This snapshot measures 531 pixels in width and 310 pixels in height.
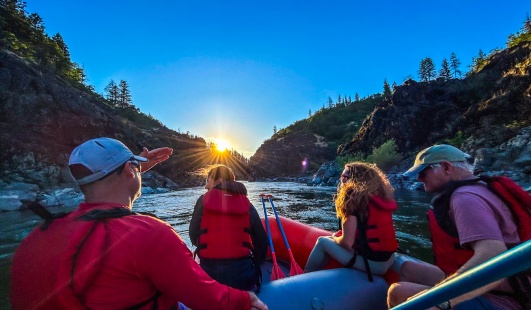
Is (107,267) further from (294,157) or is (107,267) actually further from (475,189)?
(294,157)

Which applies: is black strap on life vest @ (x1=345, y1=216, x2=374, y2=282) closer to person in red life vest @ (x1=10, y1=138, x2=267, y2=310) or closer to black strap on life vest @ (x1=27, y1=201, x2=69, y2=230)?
person in red life vest @ (x1=10, y1=138, x2=267, y2=310)

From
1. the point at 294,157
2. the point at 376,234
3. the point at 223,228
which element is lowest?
the point at 376,234

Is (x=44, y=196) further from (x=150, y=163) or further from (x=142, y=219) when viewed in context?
(x=142, y=219)

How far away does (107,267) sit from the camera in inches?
41.1

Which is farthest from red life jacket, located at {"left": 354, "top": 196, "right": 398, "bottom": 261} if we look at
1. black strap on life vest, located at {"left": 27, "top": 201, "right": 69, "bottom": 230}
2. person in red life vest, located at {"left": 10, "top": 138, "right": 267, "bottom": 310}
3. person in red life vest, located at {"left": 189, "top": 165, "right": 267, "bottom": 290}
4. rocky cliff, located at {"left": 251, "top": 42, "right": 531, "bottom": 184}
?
rocky cliff, located at {"left": 251, "top": 42, "right": 531, "bottom": 184}

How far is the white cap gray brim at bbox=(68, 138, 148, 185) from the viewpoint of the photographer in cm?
129

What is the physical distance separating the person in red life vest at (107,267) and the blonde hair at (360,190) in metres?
1.95

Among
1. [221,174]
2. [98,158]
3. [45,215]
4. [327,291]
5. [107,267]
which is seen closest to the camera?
[107,267]

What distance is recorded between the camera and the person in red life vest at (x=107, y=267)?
3.42ft

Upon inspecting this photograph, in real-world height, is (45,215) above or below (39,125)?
below

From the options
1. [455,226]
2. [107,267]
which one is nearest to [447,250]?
[455,226]

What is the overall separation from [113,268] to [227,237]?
5.88ft

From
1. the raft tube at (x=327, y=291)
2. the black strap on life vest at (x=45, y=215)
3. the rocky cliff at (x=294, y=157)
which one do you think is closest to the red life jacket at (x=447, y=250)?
the raft tube at (x=327, y=291)

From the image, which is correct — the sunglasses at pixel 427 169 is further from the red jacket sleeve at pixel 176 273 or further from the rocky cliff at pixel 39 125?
the rocky cliff at pixel 39 125
